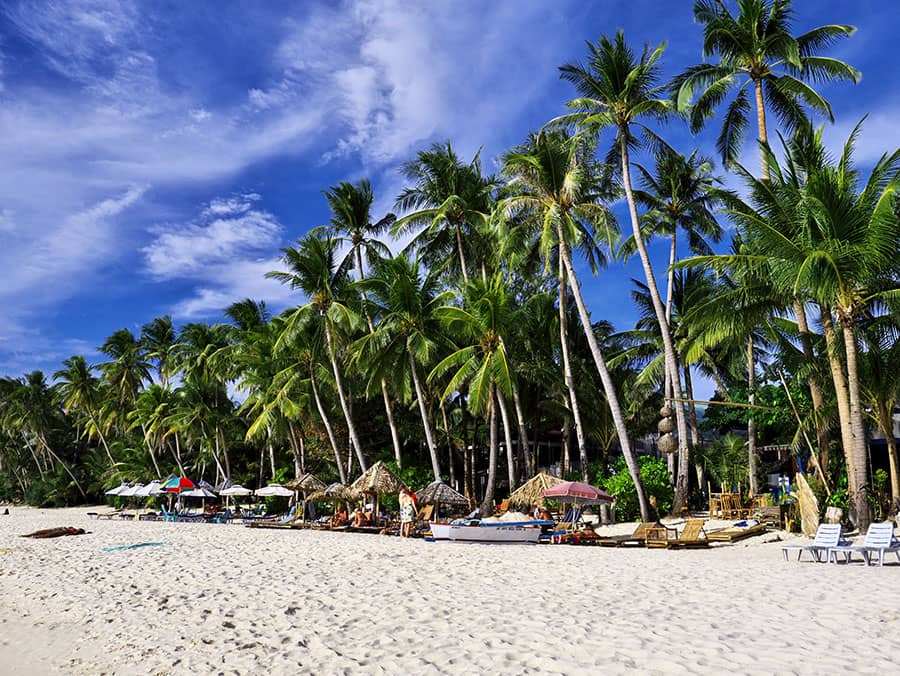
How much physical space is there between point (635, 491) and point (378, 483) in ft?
26.8

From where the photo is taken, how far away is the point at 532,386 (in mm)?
29469

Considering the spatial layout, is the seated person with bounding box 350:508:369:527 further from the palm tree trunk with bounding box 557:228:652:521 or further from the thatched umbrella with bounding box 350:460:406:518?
the palm tree trunk with bounding box 557:228:652:521

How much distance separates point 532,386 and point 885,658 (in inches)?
950

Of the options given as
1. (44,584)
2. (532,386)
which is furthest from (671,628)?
(532,386)

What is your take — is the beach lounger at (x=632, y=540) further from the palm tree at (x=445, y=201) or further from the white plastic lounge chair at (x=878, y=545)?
the palm tree at (x=445, y=201)

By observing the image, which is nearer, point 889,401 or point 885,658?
point 885,658

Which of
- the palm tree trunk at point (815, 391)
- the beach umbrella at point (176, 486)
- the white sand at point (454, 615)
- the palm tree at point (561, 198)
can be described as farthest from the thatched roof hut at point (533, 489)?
the beach umbrella at point (176, 486)

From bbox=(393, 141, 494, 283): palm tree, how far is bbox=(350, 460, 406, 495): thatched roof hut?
8161 millimetres

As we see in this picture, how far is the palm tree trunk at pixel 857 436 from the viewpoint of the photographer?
530 inches

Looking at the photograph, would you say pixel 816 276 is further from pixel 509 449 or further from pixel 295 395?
pixel 295 395

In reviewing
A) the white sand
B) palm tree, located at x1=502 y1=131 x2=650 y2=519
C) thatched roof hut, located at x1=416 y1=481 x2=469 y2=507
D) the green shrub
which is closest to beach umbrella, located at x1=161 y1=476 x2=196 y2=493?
thatched roof hut, located at x1=416 y1=481 x2=469 y2=507

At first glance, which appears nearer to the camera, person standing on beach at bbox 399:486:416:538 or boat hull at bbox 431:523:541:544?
boat hull at bbox 431:523:541:544

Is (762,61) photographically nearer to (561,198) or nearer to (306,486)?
(561,198)

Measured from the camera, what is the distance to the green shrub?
2014 centimetres
